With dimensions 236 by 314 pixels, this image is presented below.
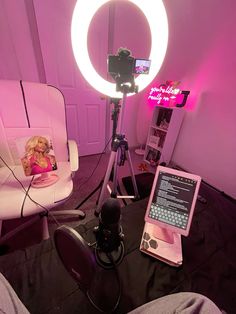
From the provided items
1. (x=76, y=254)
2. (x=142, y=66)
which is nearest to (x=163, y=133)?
(x=142, y=66)

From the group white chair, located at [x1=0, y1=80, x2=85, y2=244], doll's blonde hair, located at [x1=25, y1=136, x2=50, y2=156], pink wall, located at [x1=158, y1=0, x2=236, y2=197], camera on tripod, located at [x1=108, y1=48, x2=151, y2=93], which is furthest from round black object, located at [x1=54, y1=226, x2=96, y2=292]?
pink wall, located at [x1=158, y1=0, x2=236, y2=197]

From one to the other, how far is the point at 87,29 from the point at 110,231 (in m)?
0.99

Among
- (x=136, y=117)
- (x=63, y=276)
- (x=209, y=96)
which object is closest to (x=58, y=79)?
(x=136, y=117)

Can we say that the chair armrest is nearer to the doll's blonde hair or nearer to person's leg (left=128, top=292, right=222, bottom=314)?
the doll's blonde hair

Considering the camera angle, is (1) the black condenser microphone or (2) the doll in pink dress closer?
(1) the black condenser microphone

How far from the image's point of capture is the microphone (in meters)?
0.49

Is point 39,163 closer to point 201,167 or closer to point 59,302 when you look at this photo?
point 59,302

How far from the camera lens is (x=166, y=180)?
599 millimetres

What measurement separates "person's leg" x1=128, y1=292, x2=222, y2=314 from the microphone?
199 millimetres

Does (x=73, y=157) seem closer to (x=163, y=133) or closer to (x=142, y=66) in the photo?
(x=142, y=66)

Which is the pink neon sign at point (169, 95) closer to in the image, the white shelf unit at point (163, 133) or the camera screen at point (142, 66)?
the white shelf unit at point (163, 133)

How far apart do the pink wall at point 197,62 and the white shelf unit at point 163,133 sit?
0.17 metres

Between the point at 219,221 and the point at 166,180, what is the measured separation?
14.6 inches

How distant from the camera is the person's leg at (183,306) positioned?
10.2 inches
